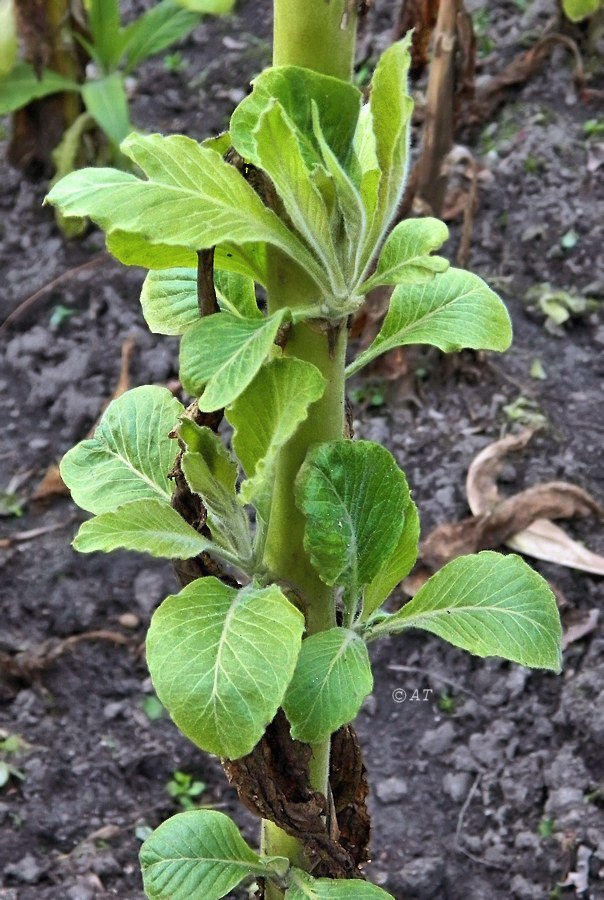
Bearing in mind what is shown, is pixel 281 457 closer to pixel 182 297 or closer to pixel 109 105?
pixel 182 297

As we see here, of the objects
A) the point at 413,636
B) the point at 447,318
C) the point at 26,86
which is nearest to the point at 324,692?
the point at 447,318

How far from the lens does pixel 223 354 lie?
64cm

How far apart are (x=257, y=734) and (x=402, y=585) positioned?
119cm

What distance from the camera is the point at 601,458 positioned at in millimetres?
1890

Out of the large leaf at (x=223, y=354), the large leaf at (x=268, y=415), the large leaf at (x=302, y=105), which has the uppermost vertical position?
the large leaf at (x=302, y=105)

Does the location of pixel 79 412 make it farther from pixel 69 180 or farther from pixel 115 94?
A: pixel 69 180

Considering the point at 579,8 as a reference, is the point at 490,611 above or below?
below

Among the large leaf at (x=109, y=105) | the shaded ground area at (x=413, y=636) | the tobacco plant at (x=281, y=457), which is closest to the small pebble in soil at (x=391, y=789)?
the shaded ground area at (x=413, y=636)

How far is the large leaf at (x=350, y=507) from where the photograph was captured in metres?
0.74

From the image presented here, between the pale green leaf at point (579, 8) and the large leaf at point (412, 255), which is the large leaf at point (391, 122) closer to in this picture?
the large leaf at point (412, 255)

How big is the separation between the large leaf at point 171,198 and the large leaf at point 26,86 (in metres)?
2.12

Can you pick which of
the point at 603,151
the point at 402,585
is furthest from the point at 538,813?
the point at 603,151

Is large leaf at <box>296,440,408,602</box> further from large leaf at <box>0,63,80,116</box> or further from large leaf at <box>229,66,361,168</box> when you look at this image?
large leaf at <box>0,63,80,116</box>

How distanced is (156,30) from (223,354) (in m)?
2.28
